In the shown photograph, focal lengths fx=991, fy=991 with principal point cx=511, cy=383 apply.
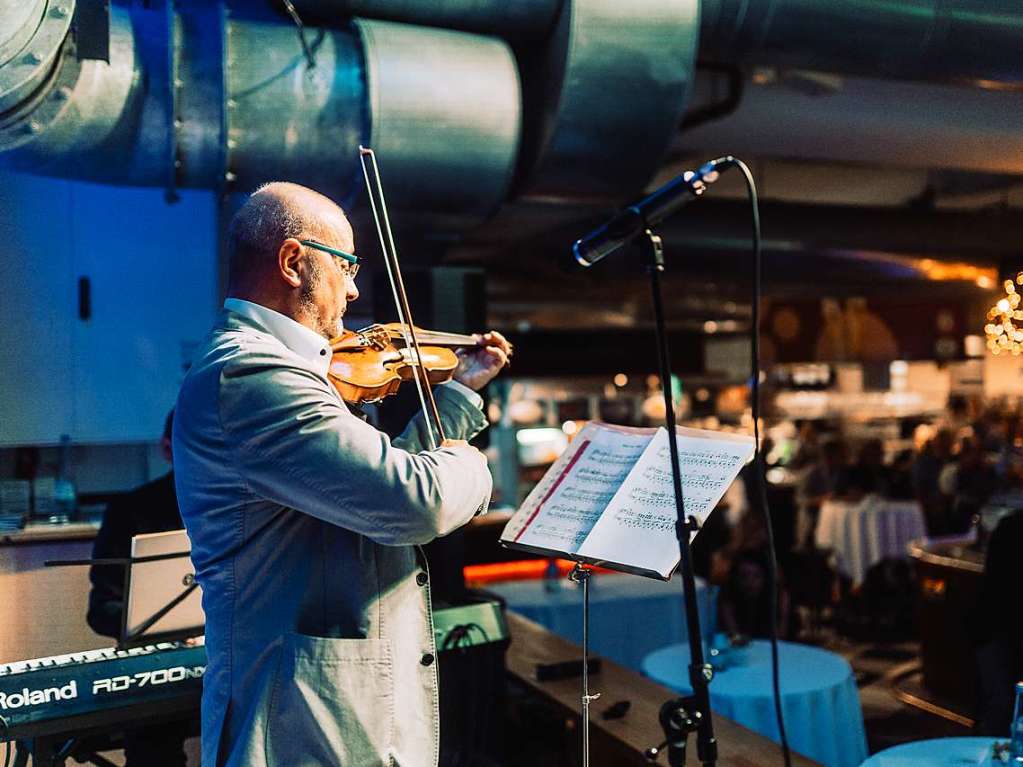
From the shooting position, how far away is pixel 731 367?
13.6 meters

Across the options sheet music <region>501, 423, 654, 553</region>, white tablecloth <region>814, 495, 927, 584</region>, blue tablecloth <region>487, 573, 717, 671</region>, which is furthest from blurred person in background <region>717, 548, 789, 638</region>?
sheet music <region>501, 423, 654, 553</region>

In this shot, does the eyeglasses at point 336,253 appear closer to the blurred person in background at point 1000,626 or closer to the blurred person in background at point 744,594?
the blurred person in background at point 1000,626

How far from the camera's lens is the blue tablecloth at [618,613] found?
4.79m

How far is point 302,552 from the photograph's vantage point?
1.59 meters

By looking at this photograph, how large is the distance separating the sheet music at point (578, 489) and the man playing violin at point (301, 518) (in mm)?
289

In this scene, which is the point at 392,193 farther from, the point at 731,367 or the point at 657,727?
the point at 731,367

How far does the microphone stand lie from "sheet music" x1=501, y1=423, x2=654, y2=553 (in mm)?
228

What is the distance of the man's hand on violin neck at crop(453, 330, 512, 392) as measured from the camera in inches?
80.7

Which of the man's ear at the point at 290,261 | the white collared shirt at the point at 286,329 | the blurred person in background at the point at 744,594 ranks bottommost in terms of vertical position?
the blurred person in background at the point at 744,594

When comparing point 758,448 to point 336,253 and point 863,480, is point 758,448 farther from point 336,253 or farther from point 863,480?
point 863,480

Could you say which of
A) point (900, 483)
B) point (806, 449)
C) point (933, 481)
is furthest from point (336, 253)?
point (806, 449)

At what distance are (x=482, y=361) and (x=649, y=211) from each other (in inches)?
22.9

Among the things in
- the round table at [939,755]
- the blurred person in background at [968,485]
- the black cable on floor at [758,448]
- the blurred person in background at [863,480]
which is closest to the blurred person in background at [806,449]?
the blurred person in background at [863,480]

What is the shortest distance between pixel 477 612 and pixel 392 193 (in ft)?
4.37
